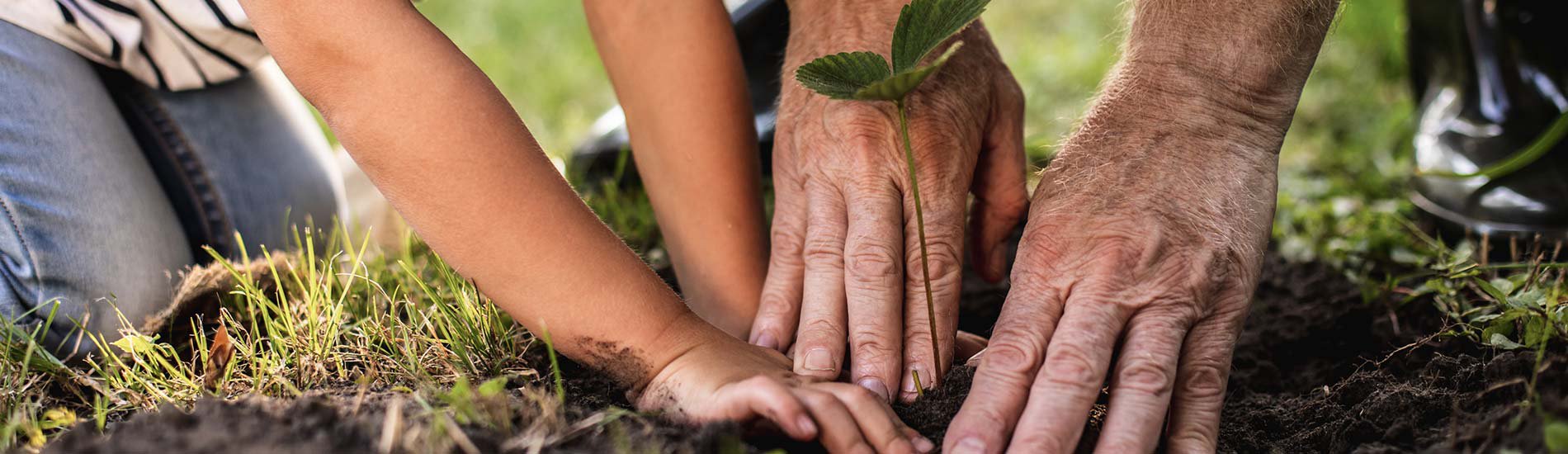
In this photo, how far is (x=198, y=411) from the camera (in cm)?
102

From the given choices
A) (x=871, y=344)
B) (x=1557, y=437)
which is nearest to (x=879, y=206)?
(x=871, y=344)

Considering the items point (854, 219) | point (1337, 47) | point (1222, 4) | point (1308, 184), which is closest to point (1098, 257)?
point (854, 219)

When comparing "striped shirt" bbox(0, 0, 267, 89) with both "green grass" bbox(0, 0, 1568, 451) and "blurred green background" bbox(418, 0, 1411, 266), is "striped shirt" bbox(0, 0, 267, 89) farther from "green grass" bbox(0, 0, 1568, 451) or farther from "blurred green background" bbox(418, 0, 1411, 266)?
"blurred green background" bbox(418, 0, 1411, 266)

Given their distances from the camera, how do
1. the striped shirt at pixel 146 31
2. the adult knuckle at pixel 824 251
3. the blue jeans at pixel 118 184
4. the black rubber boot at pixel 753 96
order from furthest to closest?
1. the black rubber boot at pixel 753 96
2. the striped shirt at pixel 146 31
3. the blue jeans at pixel 118 184
4. the adult knuckle at pixel 824 251

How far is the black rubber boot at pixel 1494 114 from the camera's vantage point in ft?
6.24

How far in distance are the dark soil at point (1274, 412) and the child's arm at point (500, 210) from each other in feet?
0.21

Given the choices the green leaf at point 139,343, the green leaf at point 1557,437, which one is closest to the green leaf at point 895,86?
the green leaf at point 1557,437

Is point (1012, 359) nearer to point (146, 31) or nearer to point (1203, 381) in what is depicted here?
point (1203, 381)

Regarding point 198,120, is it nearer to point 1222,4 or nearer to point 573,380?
point 573,380

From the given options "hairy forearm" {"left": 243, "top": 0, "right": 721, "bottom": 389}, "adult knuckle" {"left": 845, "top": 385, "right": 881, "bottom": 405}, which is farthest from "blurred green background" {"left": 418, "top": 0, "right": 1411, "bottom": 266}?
"hairy forearm" {"left": 243, "top": 0, "right": 721, "bottom": 389}

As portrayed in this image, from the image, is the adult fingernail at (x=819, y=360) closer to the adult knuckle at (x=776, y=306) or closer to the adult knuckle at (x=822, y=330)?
the adult knuckle at (x=822, y=330)

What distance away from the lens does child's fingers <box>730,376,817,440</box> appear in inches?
42.1

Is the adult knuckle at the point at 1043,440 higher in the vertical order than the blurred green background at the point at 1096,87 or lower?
lower

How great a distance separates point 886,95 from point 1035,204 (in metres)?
0.34
